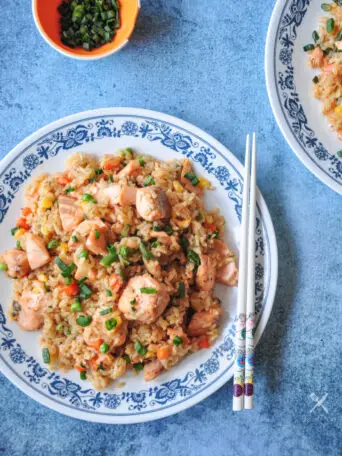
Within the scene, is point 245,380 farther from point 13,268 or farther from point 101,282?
point 13,268

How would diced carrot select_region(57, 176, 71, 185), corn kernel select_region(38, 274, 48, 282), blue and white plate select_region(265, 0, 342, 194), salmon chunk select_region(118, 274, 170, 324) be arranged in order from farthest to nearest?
blue and white plate select_region(265, 0, 342, 194)
diced carrot select_region(57, 176, 71, 185)
corn kernel select_region(38, 274, 48, 282)
salmon chunk select_region(118, 274, 170, 324)

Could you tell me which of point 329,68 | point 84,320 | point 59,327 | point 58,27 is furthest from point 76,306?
point 329,68

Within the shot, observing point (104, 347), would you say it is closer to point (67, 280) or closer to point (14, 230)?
point (67, 280)

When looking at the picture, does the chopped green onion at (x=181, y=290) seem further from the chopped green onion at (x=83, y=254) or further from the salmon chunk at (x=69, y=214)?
the salmon chunk at (x=69, y=214)

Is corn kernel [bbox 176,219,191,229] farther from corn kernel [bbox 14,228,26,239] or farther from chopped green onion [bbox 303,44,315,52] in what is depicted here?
chopped green onion [bbox 303,44,315,52]

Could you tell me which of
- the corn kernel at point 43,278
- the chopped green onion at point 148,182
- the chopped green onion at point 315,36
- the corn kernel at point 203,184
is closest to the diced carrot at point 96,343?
the corn kernel at point 43,278

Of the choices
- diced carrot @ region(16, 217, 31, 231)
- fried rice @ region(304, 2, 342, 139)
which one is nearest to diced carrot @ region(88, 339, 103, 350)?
diced carrot @ region(16, 217, 31, 231)
